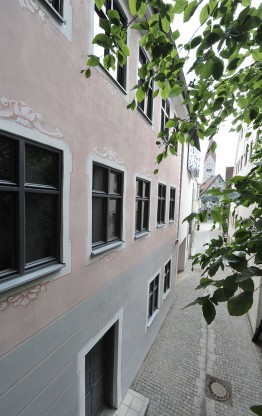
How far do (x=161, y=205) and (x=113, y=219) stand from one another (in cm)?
372

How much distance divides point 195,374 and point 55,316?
5.29m

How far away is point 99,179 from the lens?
370 centimetres

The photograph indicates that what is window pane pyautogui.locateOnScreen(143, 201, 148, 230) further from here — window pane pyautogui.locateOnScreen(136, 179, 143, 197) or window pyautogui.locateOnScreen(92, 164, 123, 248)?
window pyautogui.locateOnScreen(92, 164, 123, 248)

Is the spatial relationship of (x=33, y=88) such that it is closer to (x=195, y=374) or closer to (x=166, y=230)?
(x=166, y=230)

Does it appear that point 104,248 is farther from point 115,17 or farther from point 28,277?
point 115,17

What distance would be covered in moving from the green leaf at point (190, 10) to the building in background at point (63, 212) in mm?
1533

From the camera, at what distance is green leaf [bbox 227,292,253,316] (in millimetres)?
1167

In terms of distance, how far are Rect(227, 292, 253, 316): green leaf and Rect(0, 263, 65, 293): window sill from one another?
6.25ft

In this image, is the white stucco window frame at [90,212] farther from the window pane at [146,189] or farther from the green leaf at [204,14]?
the green leaf at [204,14]

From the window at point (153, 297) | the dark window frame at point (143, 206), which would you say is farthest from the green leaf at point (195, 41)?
the window at point (153, 297)

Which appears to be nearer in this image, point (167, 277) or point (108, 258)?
point (108, 258)

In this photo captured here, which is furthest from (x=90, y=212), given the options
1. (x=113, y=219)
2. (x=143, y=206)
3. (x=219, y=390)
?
(x=219, y=390)

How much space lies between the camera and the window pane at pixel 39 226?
7.99 ft

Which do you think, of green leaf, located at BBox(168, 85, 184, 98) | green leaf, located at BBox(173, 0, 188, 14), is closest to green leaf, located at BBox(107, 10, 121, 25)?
green leaf, located at BBox(173, 0, 188, 14)
